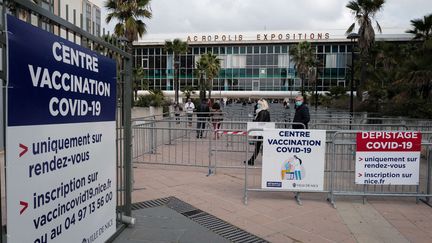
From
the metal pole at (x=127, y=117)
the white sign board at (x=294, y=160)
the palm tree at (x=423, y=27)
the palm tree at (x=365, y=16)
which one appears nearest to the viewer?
the metal pole at (x=127, y=117)

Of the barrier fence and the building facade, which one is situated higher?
the building facade

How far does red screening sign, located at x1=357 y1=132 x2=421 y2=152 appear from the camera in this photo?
257 inches

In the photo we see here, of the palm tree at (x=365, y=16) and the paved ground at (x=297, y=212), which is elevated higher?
the palm tree at (x=365, y=16)

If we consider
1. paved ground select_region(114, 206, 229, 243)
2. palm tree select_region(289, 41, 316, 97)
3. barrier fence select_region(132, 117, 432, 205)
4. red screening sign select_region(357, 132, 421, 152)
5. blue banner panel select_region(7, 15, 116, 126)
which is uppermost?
palm tree select_region(289, 41, 316, 97)

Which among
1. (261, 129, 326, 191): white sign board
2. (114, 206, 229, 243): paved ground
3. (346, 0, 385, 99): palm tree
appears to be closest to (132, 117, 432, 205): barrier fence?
(261, 129, 326, 191): white sign board

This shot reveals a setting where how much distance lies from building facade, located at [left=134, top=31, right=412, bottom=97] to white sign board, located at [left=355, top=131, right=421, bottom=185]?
59199mm

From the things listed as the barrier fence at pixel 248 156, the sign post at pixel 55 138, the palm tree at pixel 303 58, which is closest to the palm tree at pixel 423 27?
the barrier fence at pixel 248 156

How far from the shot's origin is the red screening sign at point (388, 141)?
654 cm

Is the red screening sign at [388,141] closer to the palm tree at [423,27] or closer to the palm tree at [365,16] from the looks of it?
the palm tree at [423,27]

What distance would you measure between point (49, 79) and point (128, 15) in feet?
76.4

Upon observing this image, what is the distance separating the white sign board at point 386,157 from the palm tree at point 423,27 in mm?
20766

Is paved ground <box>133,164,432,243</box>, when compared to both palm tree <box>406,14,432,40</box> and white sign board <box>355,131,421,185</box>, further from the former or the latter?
palm tree <box>406,14,432,40</box>

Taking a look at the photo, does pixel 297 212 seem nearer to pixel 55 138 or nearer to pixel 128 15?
pixel 55 138

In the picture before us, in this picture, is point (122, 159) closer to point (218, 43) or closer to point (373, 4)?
point (373, 4)
